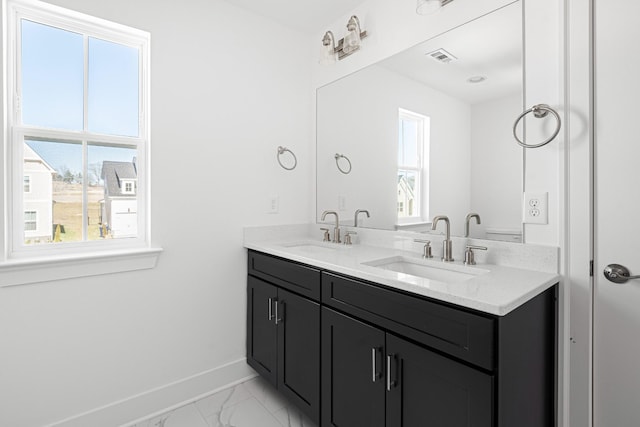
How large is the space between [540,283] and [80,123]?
225 cm

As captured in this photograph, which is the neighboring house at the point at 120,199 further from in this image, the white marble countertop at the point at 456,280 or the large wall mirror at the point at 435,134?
the large wall mirror at the point at 435,134

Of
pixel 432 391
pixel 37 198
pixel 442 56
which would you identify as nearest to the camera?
pixel 432 391

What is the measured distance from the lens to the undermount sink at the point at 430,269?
Answer: 5.01 feet

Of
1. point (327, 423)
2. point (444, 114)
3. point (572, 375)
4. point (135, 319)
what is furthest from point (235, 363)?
point (444, 114)

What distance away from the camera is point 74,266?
167 centimetres

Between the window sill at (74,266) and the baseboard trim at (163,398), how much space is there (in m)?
0.71

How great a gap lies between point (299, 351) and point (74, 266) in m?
1.21

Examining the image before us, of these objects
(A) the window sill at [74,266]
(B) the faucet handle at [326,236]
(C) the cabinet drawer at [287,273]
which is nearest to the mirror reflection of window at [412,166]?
(B) the faucet handle at [326,236]

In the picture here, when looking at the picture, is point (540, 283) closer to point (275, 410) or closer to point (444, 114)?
point (444, 114)

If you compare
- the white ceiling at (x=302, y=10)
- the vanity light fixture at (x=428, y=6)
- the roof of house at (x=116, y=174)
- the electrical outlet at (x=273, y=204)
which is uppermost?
the white ceiling at (x=302, y=10)

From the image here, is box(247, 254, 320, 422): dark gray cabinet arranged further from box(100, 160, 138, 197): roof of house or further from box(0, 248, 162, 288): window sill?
box(100, 160, 138, 197): roof of house

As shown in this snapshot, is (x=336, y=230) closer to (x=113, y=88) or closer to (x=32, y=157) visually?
(x=113, y=88)

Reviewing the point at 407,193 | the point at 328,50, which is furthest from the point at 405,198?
the point at 328,50

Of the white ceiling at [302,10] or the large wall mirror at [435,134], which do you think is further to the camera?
the white ceiling at [302,10]
